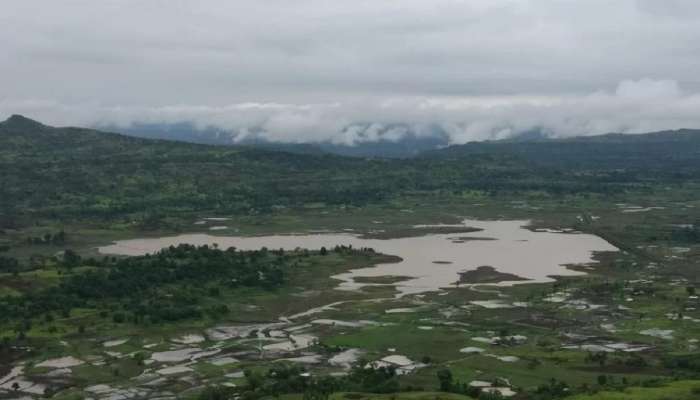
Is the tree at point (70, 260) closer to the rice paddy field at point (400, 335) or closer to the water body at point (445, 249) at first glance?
the rice paddy field at point (400, 335)

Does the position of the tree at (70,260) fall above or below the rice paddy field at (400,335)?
above

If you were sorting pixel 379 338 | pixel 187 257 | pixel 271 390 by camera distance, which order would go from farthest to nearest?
pixel 187 257
pixel 379 338
pixel 271 390

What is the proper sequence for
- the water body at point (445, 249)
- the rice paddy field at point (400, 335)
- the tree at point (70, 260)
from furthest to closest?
the water body at point (445, 249), the tree at point (70, 260), the rice paddy field at point (400, 335)

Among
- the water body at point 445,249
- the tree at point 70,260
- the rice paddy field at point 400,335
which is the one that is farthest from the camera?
the water body at point 445,249

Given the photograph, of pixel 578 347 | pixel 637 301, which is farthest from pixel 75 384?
pixel 637 301

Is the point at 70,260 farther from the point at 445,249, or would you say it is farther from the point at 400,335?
the point at 445,249

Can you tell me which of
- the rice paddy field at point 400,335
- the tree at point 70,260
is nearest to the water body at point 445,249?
the rice paddy field at point 400,335

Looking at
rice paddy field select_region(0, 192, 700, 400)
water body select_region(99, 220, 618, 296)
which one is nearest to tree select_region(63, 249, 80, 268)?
rice paddy field select_region(0, 192, 700, 400)

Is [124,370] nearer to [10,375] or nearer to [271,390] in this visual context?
[10,375]

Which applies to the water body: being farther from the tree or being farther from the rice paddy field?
the tree
